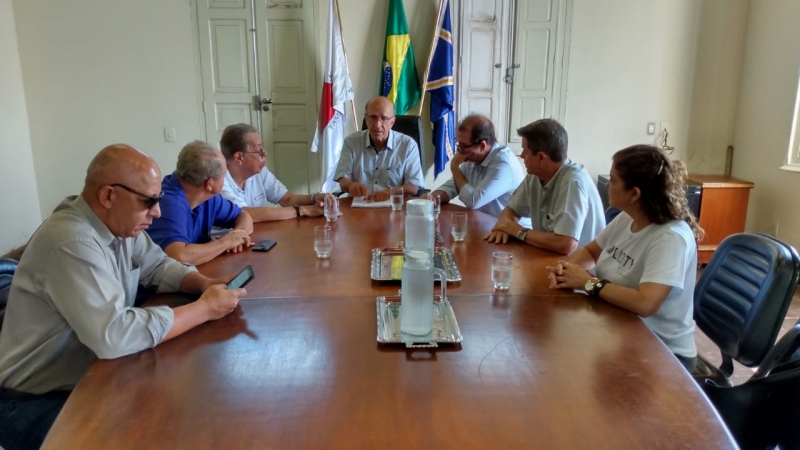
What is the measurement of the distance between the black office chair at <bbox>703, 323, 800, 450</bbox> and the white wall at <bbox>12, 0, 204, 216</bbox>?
4.18m

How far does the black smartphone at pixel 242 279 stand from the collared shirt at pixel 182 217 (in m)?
0.42

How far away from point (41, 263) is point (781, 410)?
183 cm

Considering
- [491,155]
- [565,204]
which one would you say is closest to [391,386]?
[565,204]

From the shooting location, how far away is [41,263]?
4.11ft

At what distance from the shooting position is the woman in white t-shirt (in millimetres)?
1467


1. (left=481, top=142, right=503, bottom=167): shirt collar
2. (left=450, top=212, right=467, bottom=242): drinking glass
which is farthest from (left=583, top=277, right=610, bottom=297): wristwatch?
(left=481, top=142, right=503, bottom=167): shirt collar

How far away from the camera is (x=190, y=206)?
2.08 meters

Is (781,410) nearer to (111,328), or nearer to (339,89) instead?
(111,328)

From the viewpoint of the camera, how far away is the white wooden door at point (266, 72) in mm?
4402

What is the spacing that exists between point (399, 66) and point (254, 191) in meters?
1.98

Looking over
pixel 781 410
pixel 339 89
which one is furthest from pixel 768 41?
pixel 781 410

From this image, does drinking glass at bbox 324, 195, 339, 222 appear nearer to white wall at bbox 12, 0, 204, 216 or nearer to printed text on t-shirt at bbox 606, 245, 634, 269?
printed text on t-shirt at bbox 606, 245, 634, 269

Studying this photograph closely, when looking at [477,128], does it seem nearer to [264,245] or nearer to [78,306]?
[264,245]

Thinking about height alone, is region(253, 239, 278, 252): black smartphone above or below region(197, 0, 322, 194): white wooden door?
below
